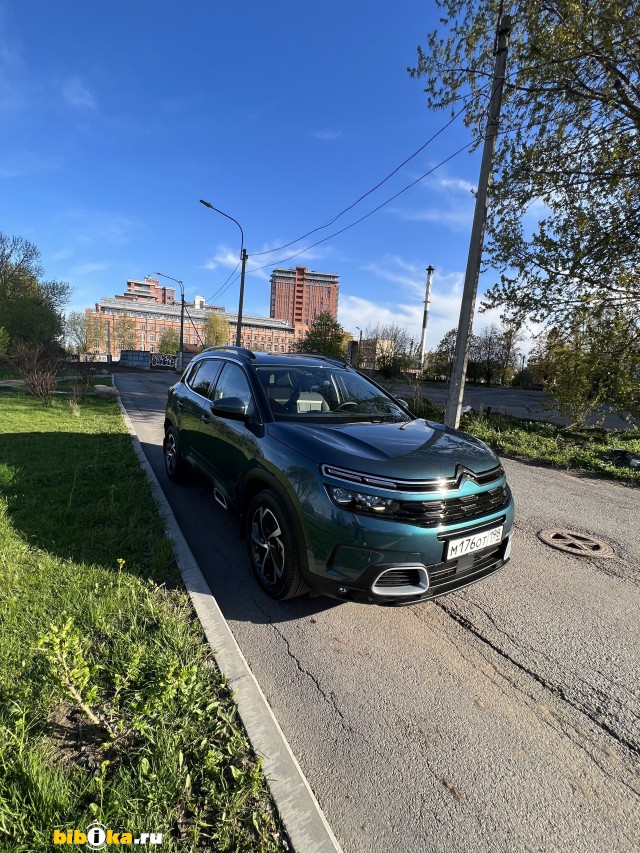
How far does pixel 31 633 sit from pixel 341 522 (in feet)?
6.06

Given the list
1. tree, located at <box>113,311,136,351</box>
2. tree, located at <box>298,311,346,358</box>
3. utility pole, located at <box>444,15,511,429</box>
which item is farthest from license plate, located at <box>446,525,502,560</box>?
tree, located at <box>113,311,136,351</box>

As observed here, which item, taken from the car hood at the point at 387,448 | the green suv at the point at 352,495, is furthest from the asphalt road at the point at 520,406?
the green suv at the point at 352,495

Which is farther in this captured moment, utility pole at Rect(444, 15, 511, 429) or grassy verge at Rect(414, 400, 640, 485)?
utility pole at Rect(444, 15, 511, 429)

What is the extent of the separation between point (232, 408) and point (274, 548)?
1.12 m

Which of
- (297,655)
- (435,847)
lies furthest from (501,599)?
(435,847)

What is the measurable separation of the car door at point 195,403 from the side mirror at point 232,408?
892mm

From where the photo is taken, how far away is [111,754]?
171cm

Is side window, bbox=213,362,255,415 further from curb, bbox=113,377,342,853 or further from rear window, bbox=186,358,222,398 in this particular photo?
curb, bbox=113,377,342,853

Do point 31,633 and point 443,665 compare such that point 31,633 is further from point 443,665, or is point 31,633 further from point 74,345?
point 74,345

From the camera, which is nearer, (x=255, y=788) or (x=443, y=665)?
(x=255, y=788)

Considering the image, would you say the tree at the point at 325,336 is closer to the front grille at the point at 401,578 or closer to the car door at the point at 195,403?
the car door at the point at 195,403

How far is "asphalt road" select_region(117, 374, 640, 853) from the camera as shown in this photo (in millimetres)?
1595

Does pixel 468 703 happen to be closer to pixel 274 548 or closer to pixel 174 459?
pixel 274 548

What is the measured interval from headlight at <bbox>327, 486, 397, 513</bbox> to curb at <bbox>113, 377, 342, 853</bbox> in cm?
103
